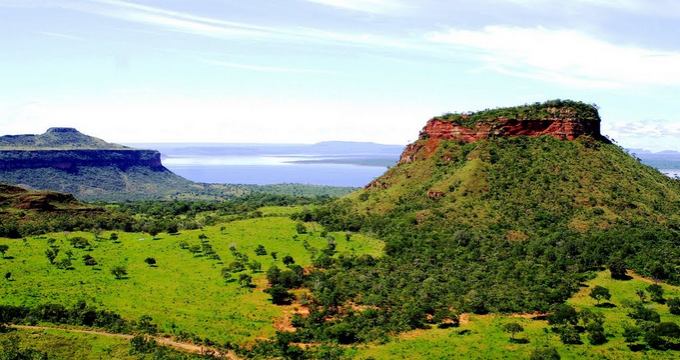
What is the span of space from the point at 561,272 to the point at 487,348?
27618mm

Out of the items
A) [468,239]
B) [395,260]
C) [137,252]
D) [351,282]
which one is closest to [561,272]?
[468,239]

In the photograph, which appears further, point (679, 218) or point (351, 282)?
point (679, 218)

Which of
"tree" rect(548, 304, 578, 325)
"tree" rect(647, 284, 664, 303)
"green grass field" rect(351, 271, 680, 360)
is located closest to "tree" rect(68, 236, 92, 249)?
"green grass field" rect(351, 271, 680, 360)

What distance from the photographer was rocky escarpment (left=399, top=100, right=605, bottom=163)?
113m

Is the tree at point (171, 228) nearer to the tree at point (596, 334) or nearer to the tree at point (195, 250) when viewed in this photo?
the tree at point (195, 250)

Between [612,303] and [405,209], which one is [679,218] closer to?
[612,303]

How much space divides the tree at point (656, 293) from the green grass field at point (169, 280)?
41.9 meters

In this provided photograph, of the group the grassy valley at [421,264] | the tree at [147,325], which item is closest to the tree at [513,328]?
the grassy valley at [421,264]

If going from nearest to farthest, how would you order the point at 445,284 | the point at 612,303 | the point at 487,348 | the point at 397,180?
the point at 487,348 → the point at 612,303 → the point at 445,284 → the point at 397,180

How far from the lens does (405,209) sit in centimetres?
11156

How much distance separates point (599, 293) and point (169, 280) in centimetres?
5915

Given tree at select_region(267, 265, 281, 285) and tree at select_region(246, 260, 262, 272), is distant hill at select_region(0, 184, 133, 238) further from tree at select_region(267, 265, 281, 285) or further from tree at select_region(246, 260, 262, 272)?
tree at select_region(267, 265, 281, 285)

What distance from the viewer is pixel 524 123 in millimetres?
115875

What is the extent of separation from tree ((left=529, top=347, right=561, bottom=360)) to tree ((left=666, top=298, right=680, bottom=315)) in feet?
65.1
